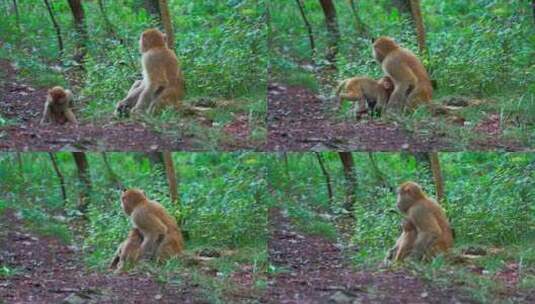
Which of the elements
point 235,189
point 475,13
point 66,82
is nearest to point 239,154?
point 235,189

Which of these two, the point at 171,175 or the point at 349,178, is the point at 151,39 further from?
the point at 349,178

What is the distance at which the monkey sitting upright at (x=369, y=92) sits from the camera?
7.01 metres

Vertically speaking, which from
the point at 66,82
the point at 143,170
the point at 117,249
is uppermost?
the point at 66,82

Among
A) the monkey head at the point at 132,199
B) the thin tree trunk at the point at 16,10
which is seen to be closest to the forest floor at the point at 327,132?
the monkey head at the point at 132,199

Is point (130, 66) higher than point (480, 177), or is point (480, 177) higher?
point (130, 66)

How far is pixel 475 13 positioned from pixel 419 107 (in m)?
0.78

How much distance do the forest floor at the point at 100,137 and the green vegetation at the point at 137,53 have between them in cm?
7

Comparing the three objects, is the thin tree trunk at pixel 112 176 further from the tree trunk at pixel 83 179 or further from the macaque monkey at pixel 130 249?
the macaque monkey at pixel 130 249

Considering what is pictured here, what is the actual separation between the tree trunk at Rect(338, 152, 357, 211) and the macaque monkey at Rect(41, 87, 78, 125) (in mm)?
1770

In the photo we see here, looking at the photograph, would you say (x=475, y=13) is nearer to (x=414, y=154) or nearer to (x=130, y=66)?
(x=414, y=154)

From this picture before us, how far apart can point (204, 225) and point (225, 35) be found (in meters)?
1.27

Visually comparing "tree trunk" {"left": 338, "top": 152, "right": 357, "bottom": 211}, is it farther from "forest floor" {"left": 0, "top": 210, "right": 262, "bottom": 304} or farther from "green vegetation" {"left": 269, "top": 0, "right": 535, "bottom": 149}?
"forest floor" {"left": 0, "top": 210, "right": 262, "bottom": 304}

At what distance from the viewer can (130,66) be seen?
7230 mm

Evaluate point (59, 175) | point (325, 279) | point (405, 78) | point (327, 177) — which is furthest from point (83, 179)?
point (405, 78)
